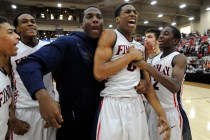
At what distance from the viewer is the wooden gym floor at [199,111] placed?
14.5ft

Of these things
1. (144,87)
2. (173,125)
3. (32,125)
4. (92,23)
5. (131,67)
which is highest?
(92,23)

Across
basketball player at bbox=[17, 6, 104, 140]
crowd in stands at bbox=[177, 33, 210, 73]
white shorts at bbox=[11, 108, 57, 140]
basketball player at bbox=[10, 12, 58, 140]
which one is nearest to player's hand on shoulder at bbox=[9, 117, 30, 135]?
basketball player at bbox=[10, 12, 58, 140]

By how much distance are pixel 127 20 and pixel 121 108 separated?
78cm

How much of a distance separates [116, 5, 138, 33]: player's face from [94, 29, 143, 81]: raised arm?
31cm

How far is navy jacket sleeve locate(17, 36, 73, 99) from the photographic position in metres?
1.21

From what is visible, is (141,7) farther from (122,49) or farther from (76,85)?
(76,85)

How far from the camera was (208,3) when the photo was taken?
1838 centimetres

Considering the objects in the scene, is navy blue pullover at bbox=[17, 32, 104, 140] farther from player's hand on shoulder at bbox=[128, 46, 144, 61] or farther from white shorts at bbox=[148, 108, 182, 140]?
white shorts at bbox=[148, 108, 182, 140]

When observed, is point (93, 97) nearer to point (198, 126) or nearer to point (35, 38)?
point (35, 38)

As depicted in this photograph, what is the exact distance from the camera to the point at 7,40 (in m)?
1.78

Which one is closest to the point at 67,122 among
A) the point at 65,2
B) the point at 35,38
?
the point at 35,38

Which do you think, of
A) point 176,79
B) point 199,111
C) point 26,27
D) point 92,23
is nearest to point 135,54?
point 92,23

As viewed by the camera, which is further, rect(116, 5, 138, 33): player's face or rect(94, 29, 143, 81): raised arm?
rect(116, 5, 138, 33): player's face

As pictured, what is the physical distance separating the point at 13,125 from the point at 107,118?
2.88ft
